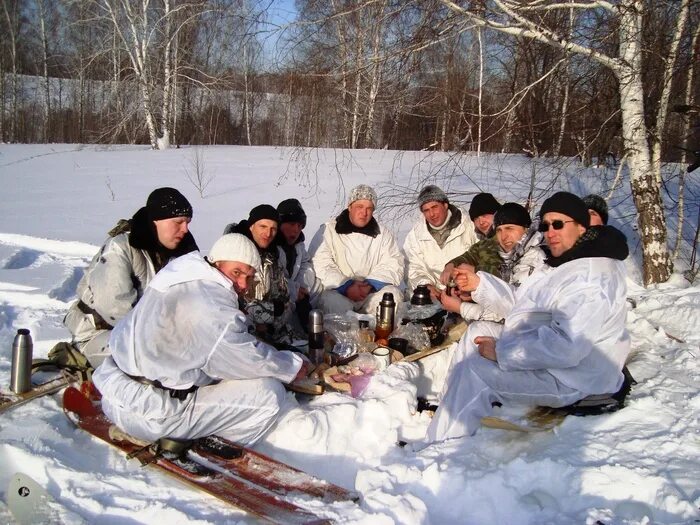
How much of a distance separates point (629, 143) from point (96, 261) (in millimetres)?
5016

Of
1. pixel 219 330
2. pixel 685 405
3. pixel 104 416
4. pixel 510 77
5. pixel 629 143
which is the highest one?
pixel 510 77

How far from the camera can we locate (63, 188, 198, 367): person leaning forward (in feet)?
12.5

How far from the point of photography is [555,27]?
545 centimetres

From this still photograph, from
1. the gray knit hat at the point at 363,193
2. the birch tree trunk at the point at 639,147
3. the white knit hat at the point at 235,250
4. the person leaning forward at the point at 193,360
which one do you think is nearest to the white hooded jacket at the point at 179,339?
the person leaning forward at the point at 193,360

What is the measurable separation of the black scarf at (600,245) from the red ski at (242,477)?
5.87ft

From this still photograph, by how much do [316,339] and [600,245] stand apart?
6.59ft

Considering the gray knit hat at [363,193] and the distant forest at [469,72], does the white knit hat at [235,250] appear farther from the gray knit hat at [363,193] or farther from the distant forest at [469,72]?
the distant forest at [469,72]

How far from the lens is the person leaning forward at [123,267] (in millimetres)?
3811

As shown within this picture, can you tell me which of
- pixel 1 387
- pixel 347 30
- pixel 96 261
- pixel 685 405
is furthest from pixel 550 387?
pixel 347 30

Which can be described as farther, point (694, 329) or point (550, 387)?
point (694, 329)

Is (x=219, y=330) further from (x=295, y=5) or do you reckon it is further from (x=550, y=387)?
(x=295, y=5)

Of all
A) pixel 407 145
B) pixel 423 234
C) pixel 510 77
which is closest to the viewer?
pixel 423 234

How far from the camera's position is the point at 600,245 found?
3139 millimetres

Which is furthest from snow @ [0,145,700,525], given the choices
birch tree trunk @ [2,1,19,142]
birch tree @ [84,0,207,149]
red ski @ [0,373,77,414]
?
birch tree trunk @ [2,1,19,142]
